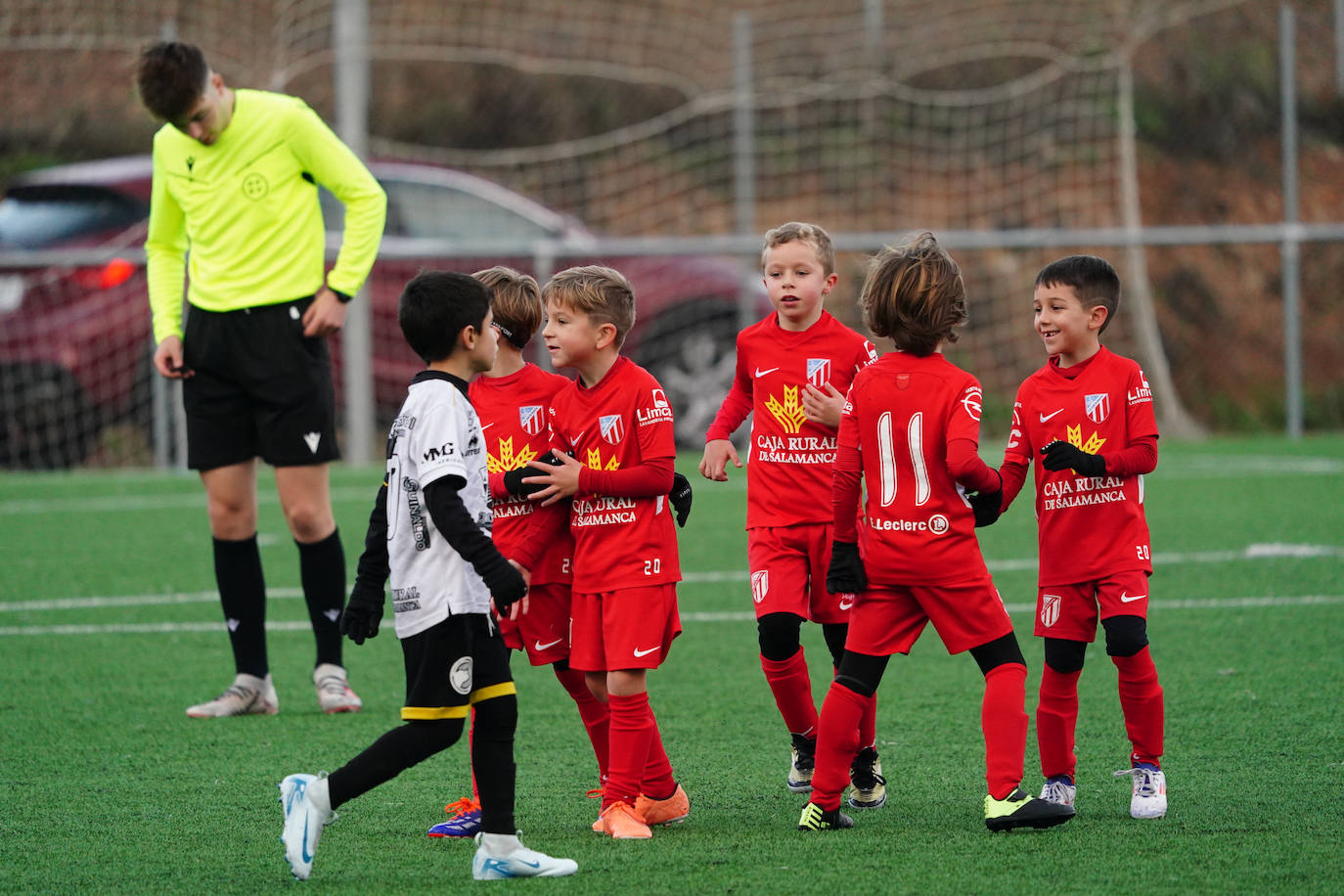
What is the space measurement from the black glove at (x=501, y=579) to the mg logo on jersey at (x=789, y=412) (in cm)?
118

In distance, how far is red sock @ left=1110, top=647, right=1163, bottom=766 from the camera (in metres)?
3.96

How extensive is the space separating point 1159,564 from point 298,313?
4299 mm

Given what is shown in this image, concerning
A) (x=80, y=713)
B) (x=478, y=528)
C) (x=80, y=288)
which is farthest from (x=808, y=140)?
(x=478, y=528)

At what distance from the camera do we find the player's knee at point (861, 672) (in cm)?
387

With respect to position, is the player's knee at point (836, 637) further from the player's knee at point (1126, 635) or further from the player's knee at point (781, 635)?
the player's knee at point (1126, 635)

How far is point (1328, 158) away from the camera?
1842 centimetres

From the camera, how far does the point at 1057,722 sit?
4008 mm

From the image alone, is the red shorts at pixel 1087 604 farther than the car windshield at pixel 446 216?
No

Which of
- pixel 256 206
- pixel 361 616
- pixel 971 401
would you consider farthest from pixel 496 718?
pixel 256 206

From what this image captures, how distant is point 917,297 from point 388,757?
1586 mm

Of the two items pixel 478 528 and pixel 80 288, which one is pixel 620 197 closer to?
pixel 80 288

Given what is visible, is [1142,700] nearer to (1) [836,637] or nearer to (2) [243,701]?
(1) [836,637]

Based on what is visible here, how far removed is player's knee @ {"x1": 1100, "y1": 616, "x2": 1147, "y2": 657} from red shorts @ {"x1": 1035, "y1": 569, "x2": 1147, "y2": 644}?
15 millimetres

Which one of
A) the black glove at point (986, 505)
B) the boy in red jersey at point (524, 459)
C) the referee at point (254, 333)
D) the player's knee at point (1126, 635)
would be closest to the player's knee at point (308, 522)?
the referee at point (254, 333)
